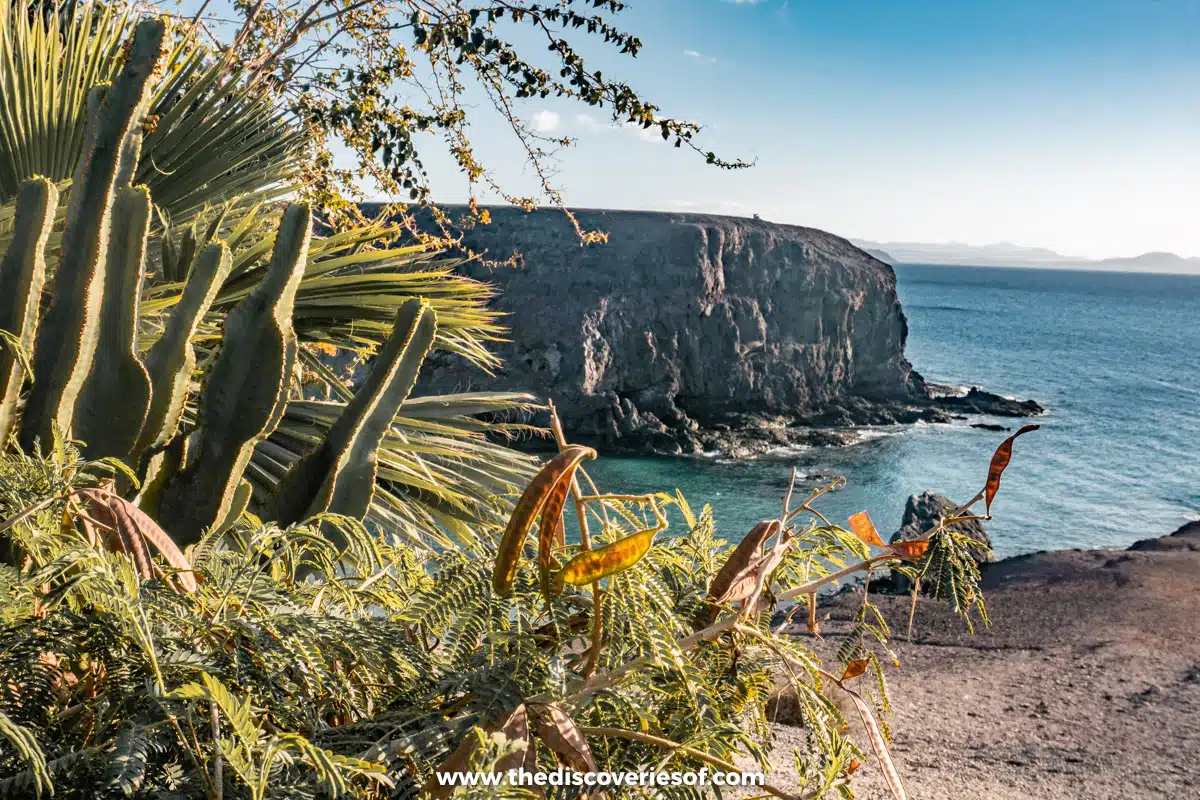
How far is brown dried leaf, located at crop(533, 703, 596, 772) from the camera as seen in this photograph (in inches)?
25.4

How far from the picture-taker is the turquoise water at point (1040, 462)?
970 inches

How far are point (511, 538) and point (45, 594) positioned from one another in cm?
40

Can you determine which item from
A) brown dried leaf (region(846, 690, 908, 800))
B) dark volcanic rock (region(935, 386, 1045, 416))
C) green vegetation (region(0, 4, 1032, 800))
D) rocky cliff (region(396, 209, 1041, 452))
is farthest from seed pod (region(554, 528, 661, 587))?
dark volcanic rock (region(935, 386, 1045, 416))

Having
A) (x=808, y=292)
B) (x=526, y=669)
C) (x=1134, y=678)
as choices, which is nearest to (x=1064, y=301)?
(x=808, y=292)

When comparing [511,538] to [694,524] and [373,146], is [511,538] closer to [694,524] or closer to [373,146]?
[694,524]

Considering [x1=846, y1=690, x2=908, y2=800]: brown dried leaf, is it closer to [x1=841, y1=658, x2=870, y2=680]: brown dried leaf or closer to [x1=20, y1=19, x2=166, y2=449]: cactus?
[x1=841, y1=658, x2=870, y2=680]: brown dried leaf

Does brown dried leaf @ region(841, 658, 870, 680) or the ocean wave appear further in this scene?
the ocean wave

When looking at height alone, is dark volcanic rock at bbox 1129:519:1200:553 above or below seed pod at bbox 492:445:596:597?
below

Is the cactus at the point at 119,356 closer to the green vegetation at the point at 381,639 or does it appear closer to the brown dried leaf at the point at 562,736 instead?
the green vegetation at the point at 381,639

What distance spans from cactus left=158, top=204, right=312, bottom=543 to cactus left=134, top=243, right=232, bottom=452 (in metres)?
0.05

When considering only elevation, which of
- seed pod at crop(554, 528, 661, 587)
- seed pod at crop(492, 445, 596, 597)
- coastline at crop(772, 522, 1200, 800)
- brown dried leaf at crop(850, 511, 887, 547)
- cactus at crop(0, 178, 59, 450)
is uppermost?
cactus at crop(0, 178, 59, 450)

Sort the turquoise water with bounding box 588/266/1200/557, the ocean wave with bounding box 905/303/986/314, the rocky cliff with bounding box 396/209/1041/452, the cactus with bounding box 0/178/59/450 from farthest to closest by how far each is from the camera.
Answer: the ocean wave with bounding box 905/303/986/314 → the rocky cliff with bounding box 396/209/1041/452 → the turquoise water with bounding box 588/266/1200/557 → the cactus with bounding box 0/178/59/450

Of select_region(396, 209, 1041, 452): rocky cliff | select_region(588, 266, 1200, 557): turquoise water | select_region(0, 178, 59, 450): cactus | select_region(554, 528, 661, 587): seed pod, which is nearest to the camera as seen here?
select_region(554, 528, 661, 587): seed pod

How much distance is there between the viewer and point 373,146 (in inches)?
198
